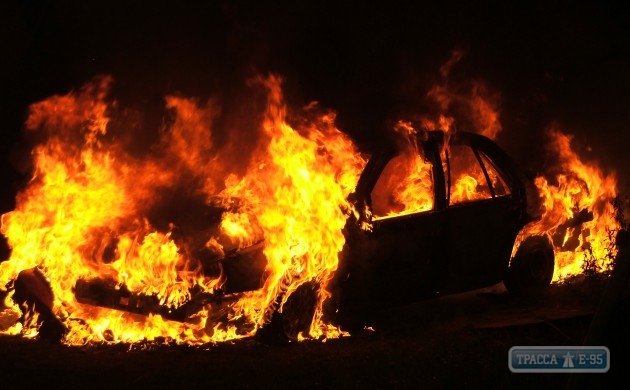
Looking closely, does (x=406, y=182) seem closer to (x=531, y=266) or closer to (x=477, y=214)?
(x=477, y=214)

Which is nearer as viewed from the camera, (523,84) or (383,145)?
(383,145)

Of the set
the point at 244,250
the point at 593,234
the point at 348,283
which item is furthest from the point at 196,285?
the point at 593,234

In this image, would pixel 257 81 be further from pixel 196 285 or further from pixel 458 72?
pixel 196 285

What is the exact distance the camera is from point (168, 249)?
6.43 metres

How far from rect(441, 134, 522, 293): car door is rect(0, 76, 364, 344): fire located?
4.16 feet

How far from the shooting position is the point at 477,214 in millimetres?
7199

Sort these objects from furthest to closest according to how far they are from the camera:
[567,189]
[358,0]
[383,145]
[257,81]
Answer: [358,0] < [257,81] < [567,189] < [383,145]

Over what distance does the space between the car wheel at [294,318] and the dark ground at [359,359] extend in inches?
4.4

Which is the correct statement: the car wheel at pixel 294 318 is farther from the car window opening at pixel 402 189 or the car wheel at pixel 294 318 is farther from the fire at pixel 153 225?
the car window opening at pixel 402 189

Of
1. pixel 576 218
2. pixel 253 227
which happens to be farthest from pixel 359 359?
pixel 576 218

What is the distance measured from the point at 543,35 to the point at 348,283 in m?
10.5

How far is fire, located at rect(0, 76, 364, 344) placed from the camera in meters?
6.21

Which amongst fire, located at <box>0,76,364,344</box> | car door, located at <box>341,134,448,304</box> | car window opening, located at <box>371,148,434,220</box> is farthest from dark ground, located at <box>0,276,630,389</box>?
car window opening, located at <box>371,148,434,220</box>

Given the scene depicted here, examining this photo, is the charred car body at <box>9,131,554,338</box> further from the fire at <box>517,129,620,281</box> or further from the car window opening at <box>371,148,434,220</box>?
the fire at <box>517,129,620,281</box>
